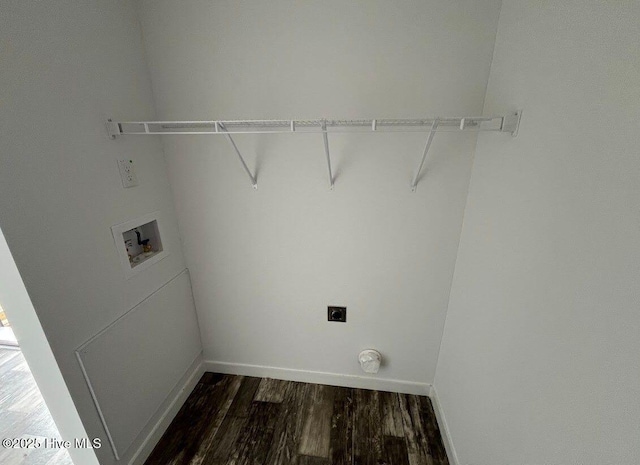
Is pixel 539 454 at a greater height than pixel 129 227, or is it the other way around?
pixel 129 227

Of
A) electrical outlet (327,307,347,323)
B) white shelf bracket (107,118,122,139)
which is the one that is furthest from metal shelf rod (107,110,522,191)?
electrical outlet (327,307,347,323)

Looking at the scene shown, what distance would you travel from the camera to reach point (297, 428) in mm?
1524

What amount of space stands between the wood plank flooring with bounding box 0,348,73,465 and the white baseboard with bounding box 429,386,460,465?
6.63 feet

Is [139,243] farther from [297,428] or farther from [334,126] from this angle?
[297,428]

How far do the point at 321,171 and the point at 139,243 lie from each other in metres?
1.09

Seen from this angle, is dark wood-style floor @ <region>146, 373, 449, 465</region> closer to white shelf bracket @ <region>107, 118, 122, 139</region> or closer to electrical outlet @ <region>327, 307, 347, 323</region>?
electrical outlet @ <region>327, 307, 347, 323</region>

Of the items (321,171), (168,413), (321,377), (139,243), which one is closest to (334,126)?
(321,171)

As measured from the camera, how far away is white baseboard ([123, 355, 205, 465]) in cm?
136

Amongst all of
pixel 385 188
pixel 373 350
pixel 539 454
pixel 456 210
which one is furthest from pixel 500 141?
pixel 373 350

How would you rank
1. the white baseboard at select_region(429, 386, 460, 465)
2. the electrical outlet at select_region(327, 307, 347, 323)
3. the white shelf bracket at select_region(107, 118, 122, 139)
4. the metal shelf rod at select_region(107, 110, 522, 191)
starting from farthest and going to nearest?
the electrical outlet at select_region(327, 307, 347, 323)
the white baseboard at select_region(429, 386, 460, 465)
the white shelf bracket at select_region(107, 118, 122, 139)
the metal shelf rod at select_region(107, 110, 522, 191)

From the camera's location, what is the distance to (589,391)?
1.86 feet

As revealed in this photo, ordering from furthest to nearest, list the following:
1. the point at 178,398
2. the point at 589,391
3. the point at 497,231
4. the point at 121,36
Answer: the point at 178,398 → the point at 121,36 → the point at 497,231 → the point at 589,391

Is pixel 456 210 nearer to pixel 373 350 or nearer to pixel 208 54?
pixel 373 350

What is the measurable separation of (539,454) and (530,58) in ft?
4.00
